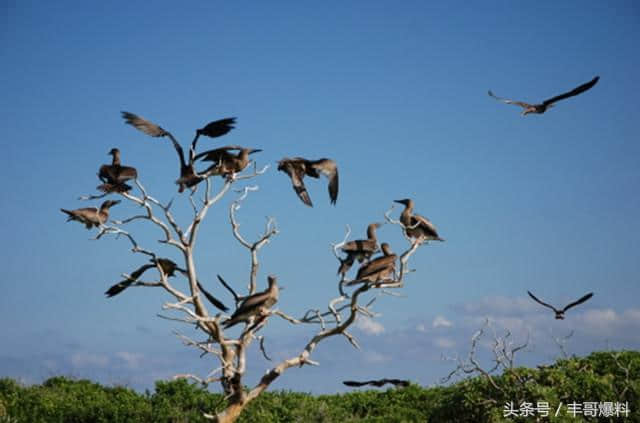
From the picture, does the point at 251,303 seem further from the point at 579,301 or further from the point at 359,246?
the point at 579,301

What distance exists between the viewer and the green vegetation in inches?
476

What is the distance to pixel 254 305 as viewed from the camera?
10477mm

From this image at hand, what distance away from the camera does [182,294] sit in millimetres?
11156

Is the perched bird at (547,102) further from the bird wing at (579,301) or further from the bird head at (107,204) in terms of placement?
the bird head at (107,204)

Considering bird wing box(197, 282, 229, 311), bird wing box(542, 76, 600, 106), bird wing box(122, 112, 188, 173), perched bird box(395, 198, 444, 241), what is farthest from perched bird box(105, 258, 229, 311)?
bird wing box(542, 76, 600, 106)

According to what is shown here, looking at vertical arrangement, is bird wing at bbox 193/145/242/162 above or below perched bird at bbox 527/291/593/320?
above

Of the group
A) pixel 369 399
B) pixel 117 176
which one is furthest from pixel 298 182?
pixel 369 399

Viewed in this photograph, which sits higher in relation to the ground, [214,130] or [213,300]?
[214,130]

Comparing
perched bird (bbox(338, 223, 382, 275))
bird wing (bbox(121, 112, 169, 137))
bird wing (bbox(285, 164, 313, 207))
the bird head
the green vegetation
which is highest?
bird wing (bbox(121, 112, 169, 137))

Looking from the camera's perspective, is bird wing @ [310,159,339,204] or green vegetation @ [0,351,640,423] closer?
bird wing @ [310,159,339,204]

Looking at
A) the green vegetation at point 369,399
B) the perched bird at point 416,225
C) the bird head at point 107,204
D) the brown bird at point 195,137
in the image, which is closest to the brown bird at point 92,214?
the bird head at point 107,204

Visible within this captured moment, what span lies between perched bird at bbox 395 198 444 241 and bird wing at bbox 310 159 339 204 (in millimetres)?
1071

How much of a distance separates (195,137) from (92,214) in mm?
1816

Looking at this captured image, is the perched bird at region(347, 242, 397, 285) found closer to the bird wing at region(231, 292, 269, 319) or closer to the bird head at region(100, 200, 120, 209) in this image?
the bird wing at region(231, 292, 269, 319)
